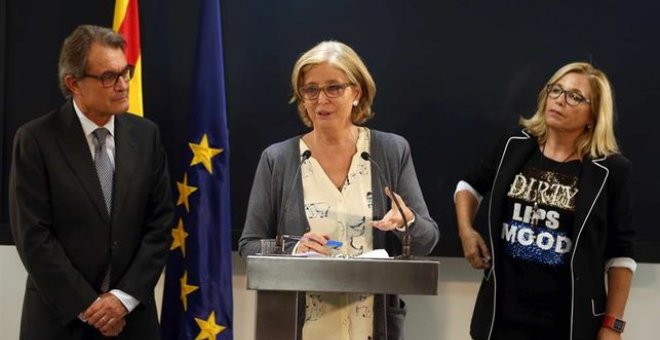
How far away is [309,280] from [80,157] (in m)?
1.17

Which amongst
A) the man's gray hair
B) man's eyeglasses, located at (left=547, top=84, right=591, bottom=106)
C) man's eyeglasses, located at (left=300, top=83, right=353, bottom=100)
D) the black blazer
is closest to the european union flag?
the man's gray hair

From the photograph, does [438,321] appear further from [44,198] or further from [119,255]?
[44,198]

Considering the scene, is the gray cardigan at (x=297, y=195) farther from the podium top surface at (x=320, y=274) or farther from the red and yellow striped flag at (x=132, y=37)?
the red and yellow striped flag at (x=132, y=37)

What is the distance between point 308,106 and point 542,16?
1418 mm

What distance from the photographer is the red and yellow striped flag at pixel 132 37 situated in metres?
3.75

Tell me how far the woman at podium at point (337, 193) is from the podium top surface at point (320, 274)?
52cm

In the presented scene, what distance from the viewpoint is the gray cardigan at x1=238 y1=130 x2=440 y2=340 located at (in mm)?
2818

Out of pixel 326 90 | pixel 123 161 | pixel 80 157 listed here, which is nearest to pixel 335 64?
pixel 326 90

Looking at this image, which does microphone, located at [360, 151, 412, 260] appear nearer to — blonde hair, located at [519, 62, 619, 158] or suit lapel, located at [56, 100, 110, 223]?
blonde hair, located at [519, 62, 619, 158]

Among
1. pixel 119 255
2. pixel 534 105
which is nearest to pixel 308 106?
pixel 119 255

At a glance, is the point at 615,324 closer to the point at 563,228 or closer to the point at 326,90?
the point at 563,228

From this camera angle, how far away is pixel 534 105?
385 centimetres

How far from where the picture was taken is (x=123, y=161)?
3.07 metres

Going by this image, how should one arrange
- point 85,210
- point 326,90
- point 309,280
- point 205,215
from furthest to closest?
point 205,215 → point 85,210 → point 326,90 → point 309,280
